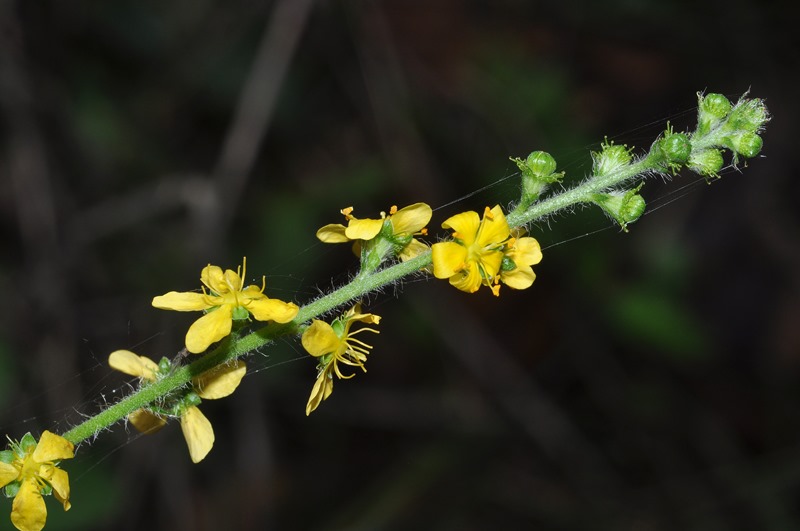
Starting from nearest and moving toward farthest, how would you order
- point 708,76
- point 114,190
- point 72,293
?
point 72,293 → point 114,190 → point 708,76

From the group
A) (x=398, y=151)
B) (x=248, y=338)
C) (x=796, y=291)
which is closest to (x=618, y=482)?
(x=796, y=291)

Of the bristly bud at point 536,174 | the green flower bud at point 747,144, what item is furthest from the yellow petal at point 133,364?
the green flower bud at point 747,144

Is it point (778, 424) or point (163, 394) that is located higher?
point (778, 424)

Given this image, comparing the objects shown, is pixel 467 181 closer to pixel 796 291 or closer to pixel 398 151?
pixel 398 151

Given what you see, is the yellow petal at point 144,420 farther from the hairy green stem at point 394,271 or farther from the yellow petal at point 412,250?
the yellow petal at point 412,250

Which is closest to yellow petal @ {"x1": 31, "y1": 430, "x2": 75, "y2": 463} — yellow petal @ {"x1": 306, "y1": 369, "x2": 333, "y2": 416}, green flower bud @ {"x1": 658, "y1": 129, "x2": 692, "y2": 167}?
yellow petal @ {"x1": 306, "y1": 369, "x2": 333, "y2": 416}

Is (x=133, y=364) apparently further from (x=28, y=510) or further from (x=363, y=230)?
(x=363, y=230)

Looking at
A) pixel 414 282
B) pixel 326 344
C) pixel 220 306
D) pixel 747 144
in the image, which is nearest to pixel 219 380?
pixel 220 306
